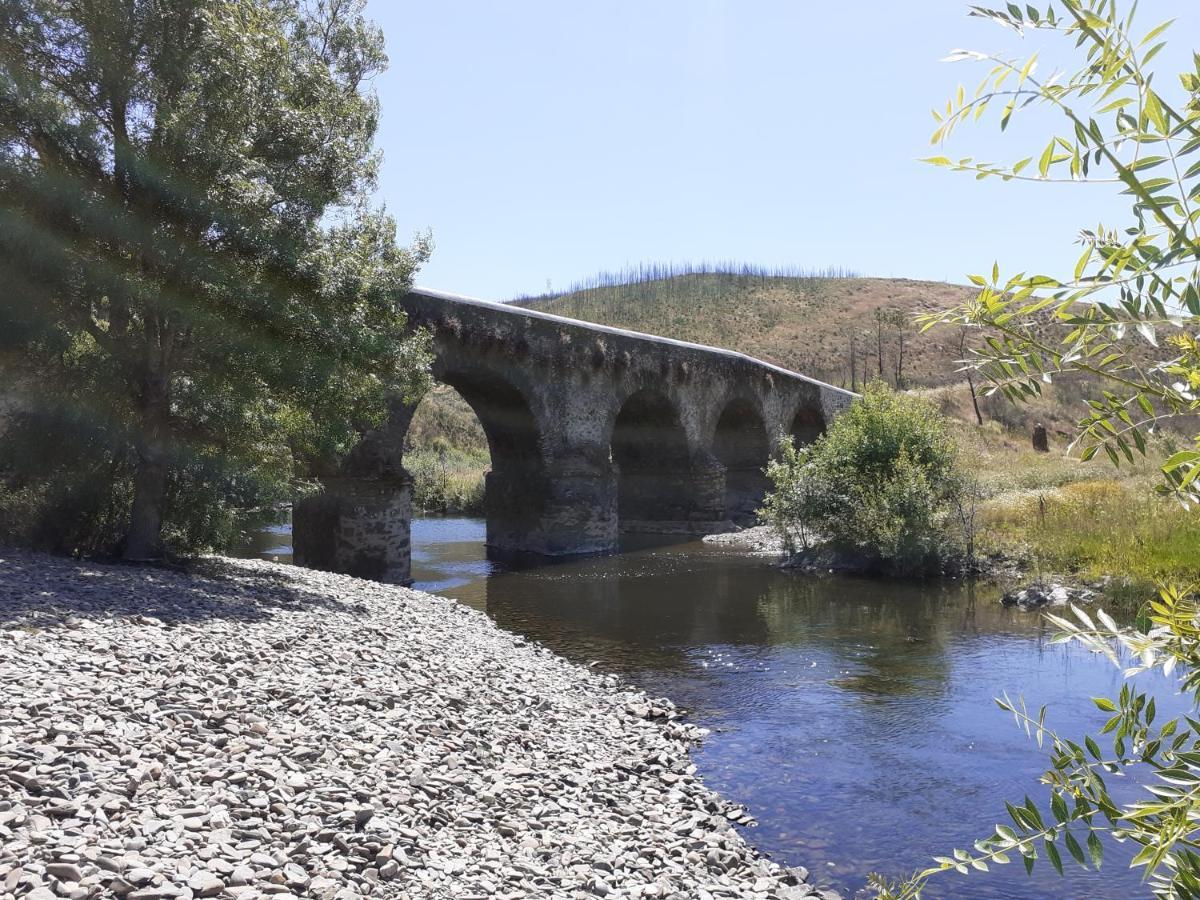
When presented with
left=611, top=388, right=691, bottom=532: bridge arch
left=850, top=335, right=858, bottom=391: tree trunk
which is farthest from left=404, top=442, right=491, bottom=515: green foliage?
left=850, top=335, right=858, bottom=391: tree trunk

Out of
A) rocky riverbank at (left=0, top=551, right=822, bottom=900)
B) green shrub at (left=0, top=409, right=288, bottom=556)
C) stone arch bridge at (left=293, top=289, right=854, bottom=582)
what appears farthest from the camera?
stone arch bridge at (left=293, top=289, right=854, bottom=582)

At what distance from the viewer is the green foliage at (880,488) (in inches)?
573

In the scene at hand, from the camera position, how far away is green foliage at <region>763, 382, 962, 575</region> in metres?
14.6

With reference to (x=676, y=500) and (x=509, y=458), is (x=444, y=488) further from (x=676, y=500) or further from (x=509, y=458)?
(x=509, y=458)

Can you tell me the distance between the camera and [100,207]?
8211 mm

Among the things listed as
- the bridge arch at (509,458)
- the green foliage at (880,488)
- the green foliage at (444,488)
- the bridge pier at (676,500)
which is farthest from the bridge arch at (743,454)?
the green foliage at (880,488)

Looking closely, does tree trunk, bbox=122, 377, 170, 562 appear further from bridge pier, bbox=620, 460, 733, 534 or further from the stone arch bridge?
bridge pier, bbox=620, 460, 733, 534

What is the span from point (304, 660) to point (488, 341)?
10441 mm

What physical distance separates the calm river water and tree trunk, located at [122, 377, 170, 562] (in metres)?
4.23

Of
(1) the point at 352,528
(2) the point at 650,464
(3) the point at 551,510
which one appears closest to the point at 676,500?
(2) the point at 650,464

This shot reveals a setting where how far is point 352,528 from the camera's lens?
45.1 ft

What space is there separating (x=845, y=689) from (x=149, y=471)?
7032 millimetres

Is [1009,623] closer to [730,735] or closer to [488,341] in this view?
[730,735]

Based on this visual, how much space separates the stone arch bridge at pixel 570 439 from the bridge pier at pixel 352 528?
20mm
